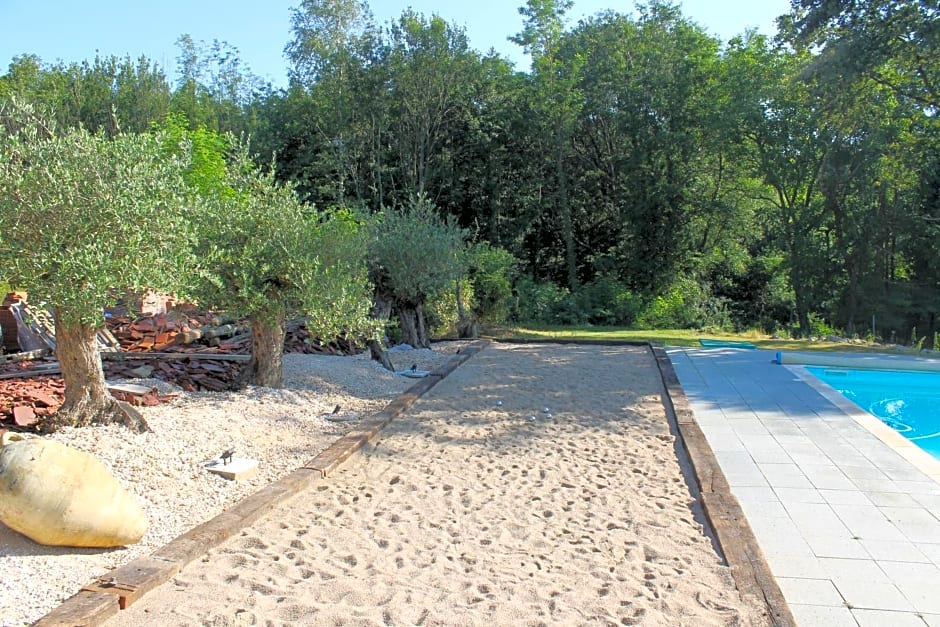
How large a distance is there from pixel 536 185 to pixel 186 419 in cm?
2113

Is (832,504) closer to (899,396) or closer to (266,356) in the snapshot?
(266,356)

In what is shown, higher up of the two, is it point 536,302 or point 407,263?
point 407,263

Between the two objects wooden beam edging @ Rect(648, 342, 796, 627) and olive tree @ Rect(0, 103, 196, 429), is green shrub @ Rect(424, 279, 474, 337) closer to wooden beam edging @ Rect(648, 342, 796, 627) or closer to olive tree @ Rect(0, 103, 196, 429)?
wooden beam edging @ Rect(648, 342, 796, 627)

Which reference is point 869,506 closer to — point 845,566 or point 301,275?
point 845,566

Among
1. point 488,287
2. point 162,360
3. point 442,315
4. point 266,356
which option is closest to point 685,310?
point 488,287

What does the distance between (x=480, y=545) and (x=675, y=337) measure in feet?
44.4

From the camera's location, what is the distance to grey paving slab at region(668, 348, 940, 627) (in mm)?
3412

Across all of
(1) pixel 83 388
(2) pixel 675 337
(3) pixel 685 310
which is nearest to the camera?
(1) pixel 83 388

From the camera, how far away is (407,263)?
11.3 metres

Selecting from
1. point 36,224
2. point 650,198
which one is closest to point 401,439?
point 36,224

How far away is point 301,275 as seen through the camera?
24.0 feet

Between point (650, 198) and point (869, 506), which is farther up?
point (650, 198)

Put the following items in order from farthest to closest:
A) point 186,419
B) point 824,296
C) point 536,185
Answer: point 536,185 < point 824,296 < point 186,419

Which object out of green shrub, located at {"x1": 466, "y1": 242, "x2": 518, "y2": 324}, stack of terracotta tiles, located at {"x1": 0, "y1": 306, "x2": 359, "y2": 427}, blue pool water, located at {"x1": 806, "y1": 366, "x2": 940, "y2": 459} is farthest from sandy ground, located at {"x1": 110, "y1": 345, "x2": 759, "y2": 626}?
green shrub, located at {"x1": 466, "y1": 242, "x2": 518, "y2": 324}
